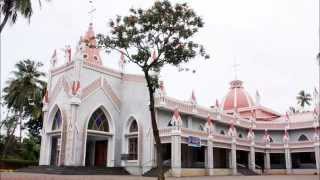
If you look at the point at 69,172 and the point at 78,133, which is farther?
the point at 78,133

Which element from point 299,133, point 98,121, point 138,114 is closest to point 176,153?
point 138,114

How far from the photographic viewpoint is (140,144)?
28.1 metres

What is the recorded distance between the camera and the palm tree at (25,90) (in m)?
36.6

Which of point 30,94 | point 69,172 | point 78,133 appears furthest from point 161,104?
point 30,94

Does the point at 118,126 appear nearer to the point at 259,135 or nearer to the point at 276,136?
the point at 259,135

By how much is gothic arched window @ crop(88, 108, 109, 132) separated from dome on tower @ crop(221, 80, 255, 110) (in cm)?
2069

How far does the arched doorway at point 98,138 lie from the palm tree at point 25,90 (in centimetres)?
1061

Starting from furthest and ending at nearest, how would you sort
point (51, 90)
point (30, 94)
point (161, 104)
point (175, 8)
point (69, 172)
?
point (30, 94)
point (51, 90)
point (161, 104)
point (69, 172)
point (175, 8)

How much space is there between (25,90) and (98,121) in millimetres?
12581

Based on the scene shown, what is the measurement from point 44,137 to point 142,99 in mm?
8477

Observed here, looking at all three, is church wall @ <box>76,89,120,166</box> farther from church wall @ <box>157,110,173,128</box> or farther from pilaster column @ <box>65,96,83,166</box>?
church wall @ <box>157,110,173,128</box>

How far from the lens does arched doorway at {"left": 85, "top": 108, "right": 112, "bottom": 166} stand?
27.6m

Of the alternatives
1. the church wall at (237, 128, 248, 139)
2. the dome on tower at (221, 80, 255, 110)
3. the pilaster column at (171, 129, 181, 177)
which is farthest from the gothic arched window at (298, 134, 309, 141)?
the pilaster column at (171, 129, 181, 177)

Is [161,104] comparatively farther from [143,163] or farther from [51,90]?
[51,90]
